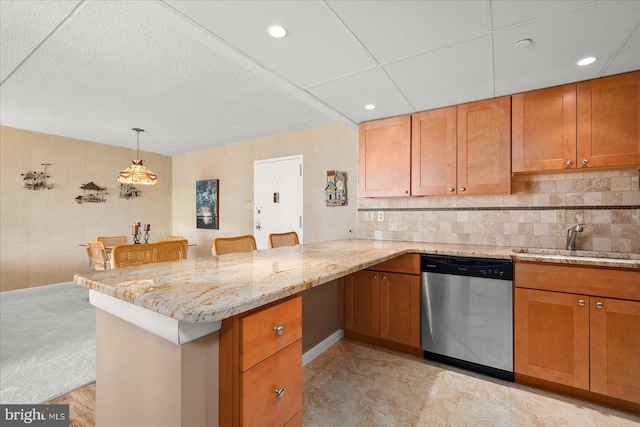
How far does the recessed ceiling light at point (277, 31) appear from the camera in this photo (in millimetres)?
1580

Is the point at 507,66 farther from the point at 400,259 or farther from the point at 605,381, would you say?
the point at 605,381

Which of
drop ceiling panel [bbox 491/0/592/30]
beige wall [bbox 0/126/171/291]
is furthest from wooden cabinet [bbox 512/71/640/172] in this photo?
beige wall [bbox 0/126/171/291]

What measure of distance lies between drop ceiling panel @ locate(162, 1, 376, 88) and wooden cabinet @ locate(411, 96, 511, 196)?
105cm

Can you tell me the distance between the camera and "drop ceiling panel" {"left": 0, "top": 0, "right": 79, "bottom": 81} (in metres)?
1.79

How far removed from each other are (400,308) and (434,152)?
144 cm

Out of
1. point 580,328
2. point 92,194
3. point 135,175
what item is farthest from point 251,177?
A: point 580,328

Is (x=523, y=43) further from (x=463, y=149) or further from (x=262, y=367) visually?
(x=262, y=367)

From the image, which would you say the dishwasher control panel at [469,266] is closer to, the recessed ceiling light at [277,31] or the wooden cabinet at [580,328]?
the wooden cabinet at [580,328]

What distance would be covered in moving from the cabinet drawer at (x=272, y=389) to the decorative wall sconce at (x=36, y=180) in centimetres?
540

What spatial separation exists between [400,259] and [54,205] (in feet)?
17.6

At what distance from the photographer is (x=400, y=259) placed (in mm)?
2469

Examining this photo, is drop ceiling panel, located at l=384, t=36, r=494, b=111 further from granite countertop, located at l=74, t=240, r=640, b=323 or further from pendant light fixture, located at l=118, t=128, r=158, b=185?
pendant light fixture, located at l=118, t=128, r=158, b=185

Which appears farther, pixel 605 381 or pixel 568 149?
pixel 568 149

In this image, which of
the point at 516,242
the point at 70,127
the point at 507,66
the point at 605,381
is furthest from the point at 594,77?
the point at 70,127
